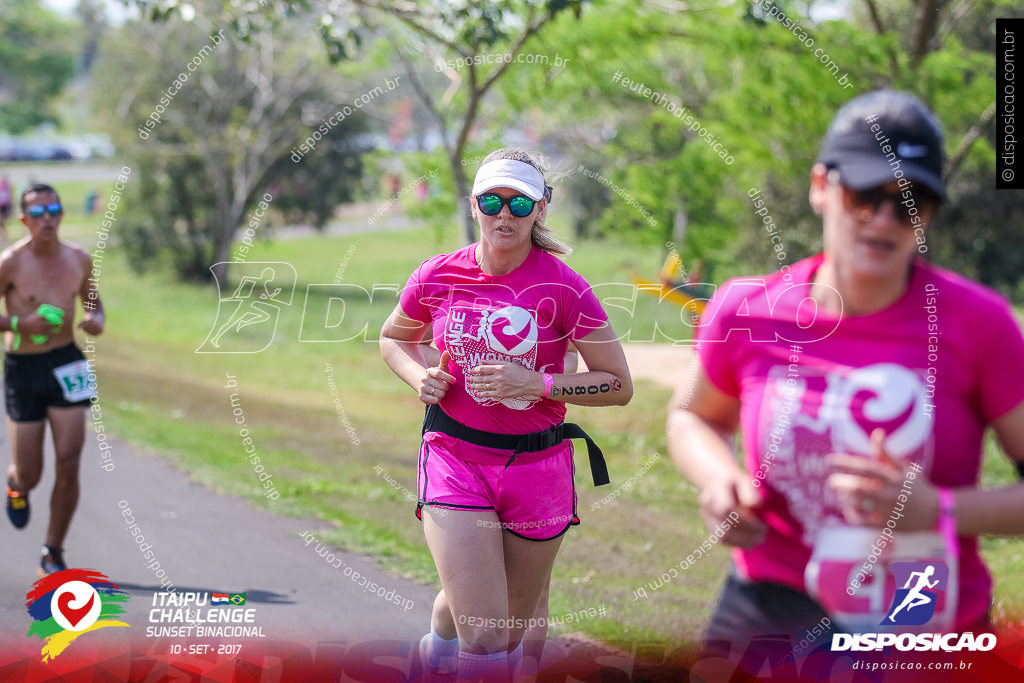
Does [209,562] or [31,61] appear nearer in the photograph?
[209,562]

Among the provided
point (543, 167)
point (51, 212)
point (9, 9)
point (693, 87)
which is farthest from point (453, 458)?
point (9, 9)

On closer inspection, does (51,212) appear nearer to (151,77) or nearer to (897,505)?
(897,505)

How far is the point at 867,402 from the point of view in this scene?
2367mm

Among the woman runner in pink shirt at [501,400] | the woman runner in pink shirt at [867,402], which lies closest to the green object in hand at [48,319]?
the woman runner in pink shirt at [501,400]

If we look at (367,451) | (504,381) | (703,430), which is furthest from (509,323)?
(367,451)

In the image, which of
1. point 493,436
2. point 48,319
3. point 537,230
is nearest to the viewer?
point 493,436

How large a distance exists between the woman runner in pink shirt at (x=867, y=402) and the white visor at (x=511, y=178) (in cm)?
138

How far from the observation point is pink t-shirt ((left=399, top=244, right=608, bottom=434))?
3.83 meters

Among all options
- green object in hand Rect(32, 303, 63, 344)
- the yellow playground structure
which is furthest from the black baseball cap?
green object in hand Rect(32, 303, 63, 344)

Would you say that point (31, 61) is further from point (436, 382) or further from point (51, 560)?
point (436, 382)

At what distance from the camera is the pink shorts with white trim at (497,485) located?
3783 mm

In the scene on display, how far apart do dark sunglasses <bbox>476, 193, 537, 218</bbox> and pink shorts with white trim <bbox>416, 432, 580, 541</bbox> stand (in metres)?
0.85

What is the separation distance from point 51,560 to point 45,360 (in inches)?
45.2

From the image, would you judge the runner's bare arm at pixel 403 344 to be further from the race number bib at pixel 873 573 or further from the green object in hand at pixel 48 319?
the green object in hand at pixel 48 319
